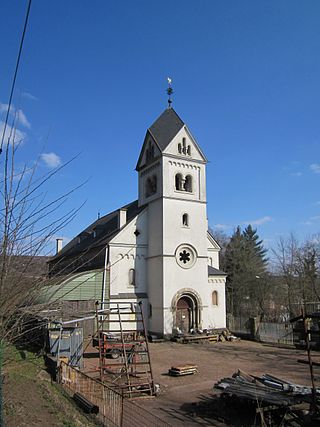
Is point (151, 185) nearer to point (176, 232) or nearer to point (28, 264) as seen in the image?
point (176, 232)

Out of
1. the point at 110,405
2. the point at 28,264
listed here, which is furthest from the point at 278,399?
the point at 28,264

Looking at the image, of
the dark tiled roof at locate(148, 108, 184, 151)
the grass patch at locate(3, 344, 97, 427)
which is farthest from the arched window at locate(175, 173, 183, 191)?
the grass patch at locate(3, 344, 97, 427)

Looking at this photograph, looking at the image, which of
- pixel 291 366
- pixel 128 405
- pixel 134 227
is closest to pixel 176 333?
pixel 134 227

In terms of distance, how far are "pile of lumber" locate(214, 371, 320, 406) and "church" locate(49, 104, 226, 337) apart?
17.1 m

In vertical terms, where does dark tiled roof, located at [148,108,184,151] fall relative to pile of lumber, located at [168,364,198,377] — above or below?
above

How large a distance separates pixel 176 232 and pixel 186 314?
21.8 ft

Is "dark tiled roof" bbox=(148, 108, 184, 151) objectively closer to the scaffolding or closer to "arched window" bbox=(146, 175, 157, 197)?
"arched window" bbox=(146, 175, 157, 197)

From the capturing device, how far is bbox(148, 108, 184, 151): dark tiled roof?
3319 centimetres

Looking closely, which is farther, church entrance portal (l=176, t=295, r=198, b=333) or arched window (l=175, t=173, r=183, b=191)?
arched window (l=175, t=173, r=183, b=191)

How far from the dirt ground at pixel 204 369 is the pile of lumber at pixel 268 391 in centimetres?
99

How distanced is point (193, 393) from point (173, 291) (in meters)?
16.6

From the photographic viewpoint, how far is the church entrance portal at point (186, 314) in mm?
31156

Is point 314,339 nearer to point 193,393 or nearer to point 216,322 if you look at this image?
point 216,322

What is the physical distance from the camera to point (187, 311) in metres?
31.7
